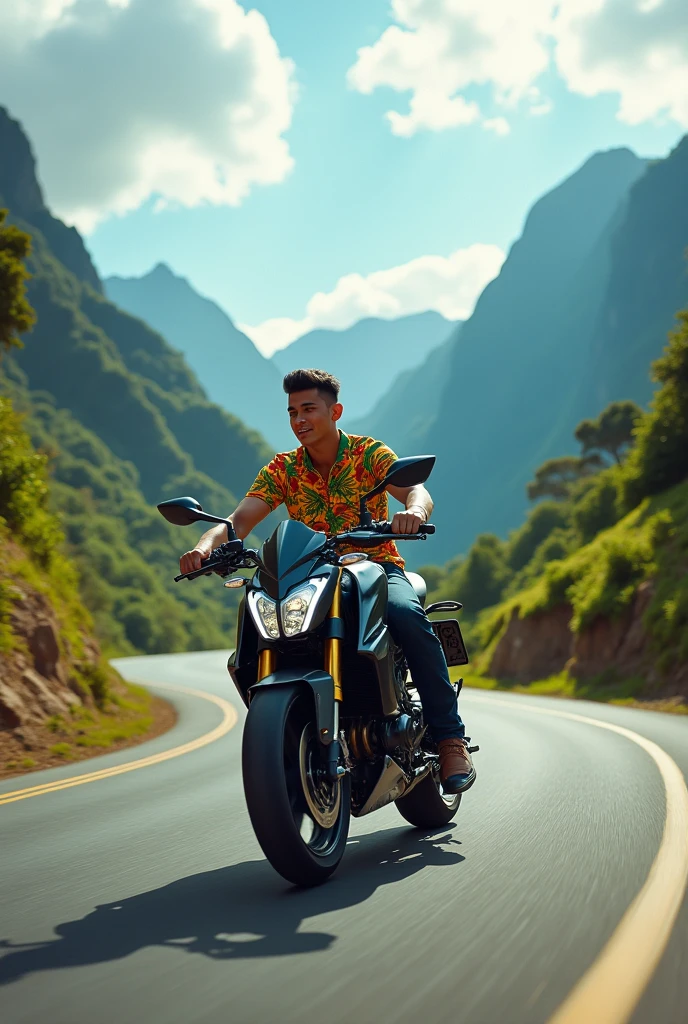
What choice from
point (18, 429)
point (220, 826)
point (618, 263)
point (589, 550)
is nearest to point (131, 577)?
point (589, 550)

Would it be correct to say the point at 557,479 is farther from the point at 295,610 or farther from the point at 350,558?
the point at 295,610

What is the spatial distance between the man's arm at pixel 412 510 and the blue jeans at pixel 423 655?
0.34 meters

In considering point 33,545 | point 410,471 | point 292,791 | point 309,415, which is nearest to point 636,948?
point 292,791

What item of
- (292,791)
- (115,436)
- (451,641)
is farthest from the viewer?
(115,436)

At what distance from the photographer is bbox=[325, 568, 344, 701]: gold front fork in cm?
376

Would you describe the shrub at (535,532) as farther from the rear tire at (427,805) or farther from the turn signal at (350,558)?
the turn signal at (350,558)

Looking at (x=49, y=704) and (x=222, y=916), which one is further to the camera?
(x=49, y=704)

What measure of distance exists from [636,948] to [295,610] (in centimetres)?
162

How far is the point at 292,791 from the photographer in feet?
11.7

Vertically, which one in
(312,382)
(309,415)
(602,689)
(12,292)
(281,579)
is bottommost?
(602,689)

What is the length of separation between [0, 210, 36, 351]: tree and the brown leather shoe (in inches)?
578

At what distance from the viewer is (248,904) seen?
342 centimetres

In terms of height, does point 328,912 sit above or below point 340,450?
below

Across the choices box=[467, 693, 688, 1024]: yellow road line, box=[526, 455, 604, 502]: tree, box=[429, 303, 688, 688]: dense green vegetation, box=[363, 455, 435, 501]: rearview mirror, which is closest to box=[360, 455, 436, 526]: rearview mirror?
box=[363, 455, 435, 501]: rearview mirror
